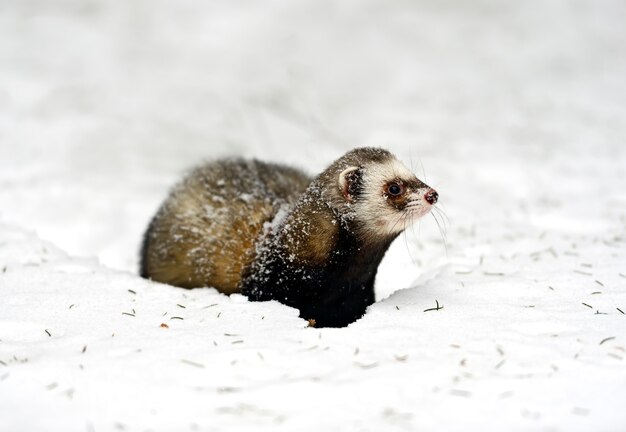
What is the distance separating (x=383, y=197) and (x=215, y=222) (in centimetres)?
139

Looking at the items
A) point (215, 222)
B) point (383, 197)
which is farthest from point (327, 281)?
point (215, 222)

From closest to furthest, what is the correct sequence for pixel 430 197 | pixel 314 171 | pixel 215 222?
pixel 430 197 → pixel 215 222 → pixel 314 171

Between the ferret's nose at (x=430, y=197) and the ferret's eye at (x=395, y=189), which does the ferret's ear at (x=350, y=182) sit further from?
the ferret's nose at (x=430, y=197)

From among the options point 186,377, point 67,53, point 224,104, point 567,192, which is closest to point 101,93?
point 67,53

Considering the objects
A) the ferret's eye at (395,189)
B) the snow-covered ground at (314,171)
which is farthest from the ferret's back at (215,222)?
Result: the ferret's eye at (395,189)

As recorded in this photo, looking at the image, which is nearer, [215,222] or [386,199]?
[386,199]

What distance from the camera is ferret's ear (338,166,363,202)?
361 cm

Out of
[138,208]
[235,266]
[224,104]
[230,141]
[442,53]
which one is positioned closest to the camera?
[235,266]

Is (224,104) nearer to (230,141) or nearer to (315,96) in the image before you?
(230,141)

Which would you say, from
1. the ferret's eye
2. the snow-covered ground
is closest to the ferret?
the ferret's eye

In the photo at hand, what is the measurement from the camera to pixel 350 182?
363 centimetres

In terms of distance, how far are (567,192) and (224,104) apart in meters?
4.54

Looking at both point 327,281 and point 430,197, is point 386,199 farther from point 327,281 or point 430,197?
point 327,281

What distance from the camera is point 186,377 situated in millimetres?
2545
